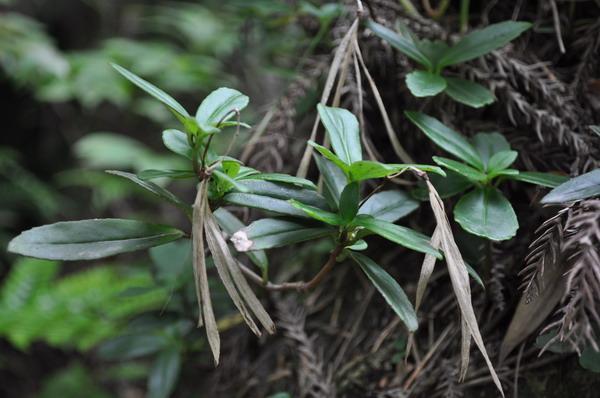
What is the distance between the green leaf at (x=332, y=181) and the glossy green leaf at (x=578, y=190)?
0.29 m

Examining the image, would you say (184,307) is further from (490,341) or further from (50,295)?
(50,295)

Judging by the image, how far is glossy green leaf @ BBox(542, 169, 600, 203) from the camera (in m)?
0.66

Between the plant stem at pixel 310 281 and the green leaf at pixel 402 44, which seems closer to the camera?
the plant stem at pixel 310 281

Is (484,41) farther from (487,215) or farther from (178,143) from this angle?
(178,143)

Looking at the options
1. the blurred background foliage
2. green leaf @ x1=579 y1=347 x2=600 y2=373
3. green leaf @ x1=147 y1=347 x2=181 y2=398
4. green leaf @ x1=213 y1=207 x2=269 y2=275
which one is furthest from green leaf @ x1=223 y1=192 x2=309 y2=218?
green leaf @ x1=147 y1=347 x2=181 y2=398

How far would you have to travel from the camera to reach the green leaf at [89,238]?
2.27 feet

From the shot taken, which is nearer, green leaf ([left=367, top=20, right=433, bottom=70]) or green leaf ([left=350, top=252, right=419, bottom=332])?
green leaf ([left=350, top=252, right=419, bottom=332])

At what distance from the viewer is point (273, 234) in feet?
2.37

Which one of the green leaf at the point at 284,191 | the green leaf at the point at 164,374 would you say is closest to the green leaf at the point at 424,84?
the green leaf at the point at 284,191

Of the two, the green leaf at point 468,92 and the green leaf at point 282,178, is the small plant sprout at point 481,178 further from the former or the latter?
the green leaf at point 282,178

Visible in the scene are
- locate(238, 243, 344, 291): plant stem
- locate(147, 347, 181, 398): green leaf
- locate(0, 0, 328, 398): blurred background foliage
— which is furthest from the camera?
locate(0, 0, 328, 398): blurred background foliage

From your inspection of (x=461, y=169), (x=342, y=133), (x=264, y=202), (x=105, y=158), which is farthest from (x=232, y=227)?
(x=105, y=158)

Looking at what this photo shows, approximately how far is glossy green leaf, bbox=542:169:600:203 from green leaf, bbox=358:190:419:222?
22 centimetres

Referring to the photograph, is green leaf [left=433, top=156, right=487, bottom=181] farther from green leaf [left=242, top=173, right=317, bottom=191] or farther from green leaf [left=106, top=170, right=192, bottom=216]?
green leaf [left=106, top=170, right=192, bottom=216]
